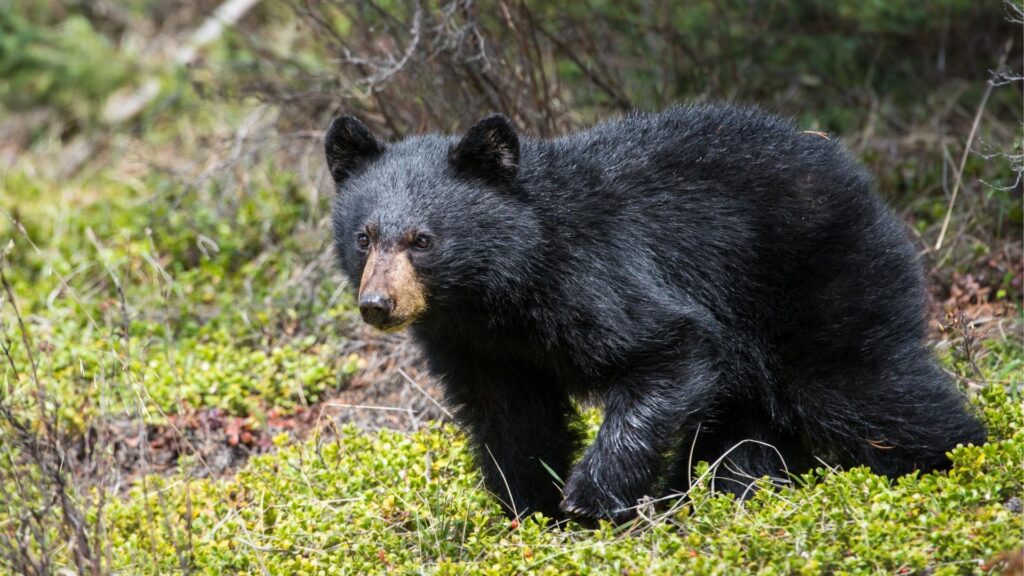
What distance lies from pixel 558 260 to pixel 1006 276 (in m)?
3.23

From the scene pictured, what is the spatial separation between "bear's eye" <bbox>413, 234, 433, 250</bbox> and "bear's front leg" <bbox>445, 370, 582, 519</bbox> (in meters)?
0.70

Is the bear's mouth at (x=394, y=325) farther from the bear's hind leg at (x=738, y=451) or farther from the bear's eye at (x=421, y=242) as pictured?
the bear's hind leg at (x=738, y=451)

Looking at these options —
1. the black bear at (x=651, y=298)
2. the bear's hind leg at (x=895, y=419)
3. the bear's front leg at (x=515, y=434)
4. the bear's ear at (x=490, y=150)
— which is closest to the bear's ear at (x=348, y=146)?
the black bear at (x=651, y=298)

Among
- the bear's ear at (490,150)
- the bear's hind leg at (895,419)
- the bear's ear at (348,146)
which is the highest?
the bear's ear at (348,146)

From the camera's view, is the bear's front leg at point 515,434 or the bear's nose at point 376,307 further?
the bear's front leg at point 515,434

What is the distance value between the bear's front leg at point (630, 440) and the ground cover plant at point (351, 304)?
175 mm

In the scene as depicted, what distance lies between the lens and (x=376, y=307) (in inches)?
176

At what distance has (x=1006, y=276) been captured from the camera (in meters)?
6.73

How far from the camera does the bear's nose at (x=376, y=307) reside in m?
4.46

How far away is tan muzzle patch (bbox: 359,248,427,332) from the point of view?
4.56m

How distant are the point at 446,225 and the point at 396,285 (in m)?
0.38

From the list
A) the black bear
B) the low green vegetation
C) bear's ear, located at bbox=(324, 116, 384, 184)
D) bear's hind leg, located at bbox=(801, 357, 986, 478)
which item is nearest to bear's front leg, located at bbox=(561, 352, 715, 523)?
the black bear

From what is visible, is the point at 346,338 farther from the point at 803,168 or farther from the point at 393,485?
the point at 803,168

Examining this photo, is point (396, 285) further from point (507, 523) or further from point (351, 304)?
point (351, 304)
